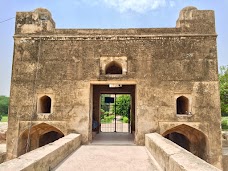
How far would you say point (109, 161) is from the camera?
6.26 meters

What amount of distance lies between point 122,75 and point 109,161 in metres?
4.37

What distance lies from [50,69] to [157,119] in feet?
17.0

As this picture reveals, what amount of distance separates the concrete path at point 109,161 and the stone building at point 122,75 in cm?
203

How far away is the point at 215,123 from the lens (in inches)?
372

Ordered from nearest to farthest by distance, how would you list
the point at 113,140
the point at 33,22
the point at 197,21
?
the point at 197,21 < the point at 33,22 < the point at 113,140

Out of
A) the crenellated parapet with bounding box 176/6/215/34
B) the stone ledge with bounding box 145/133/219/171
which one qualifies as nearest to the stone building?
the crenellated parapet with bounding box 176/6/215/34

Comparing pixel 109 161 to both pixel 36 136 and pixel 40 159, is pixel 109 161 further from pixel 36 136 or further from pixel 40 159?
pixel 36 136

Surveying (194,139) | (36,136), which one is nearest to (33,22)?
(36,136)

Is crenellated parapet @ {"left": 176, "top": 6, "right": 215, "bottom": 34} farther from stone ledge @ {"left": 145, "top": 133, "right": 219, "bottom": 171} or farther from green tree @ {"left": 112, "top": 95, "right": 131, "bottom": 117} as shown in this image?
green tree @ {"left": 112, "top": 95, "right": 131, "bottom": 117}

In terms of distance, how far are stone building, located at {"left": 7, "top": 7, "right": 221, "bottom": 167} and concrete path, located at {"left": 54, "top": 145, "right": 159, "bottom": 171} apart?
2033mm

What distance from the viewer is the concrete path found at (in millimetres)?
5561

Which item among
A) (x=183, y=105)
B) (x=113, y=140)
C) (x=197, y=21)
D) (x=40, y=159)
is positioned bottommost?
(x=113, y=140)

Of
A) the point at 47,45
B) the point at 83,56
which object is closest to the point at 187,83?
the point at 83,56

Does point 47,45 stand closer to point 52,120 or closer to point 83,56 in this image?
point 83,56
